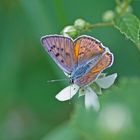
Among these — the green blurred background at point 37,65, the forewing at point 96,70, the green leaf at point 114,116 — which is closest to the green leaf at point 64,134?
the green blurred background at point 37,65

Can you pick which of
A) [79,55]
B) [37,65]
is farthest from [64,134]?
[79,55]

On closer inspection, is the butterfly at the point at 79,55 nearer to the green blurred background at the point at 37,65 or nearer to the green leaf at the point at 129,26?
the green leaf at the point at 129,26

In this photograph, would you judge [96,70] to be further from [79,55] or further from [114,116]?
[114,116]

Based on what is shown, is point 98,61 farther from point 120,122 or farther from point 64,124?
point 64,124

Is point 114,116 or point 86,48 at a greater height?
point 86,48

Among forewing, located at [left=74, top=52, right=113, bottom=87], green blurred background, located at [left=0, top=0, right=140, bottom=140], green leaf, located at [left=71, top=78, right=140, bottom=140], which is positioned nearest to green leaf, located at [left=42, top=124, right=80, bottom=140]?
green blurred background, located at [left=0, top=0, right=140, bottom=140]

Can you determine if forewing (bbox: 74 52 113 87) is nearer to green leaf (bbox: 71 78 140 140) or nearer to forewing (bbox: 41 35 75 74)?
forewing (bbox: 41 35 75 74)

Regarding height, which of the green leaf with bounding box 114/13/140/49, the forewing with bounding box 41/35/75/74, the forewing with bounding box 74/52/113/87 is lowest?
the forewing with bounding box 74/52/113/87

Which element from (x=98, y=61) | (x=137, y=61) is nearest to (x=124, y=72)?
(x=137, y=61)
